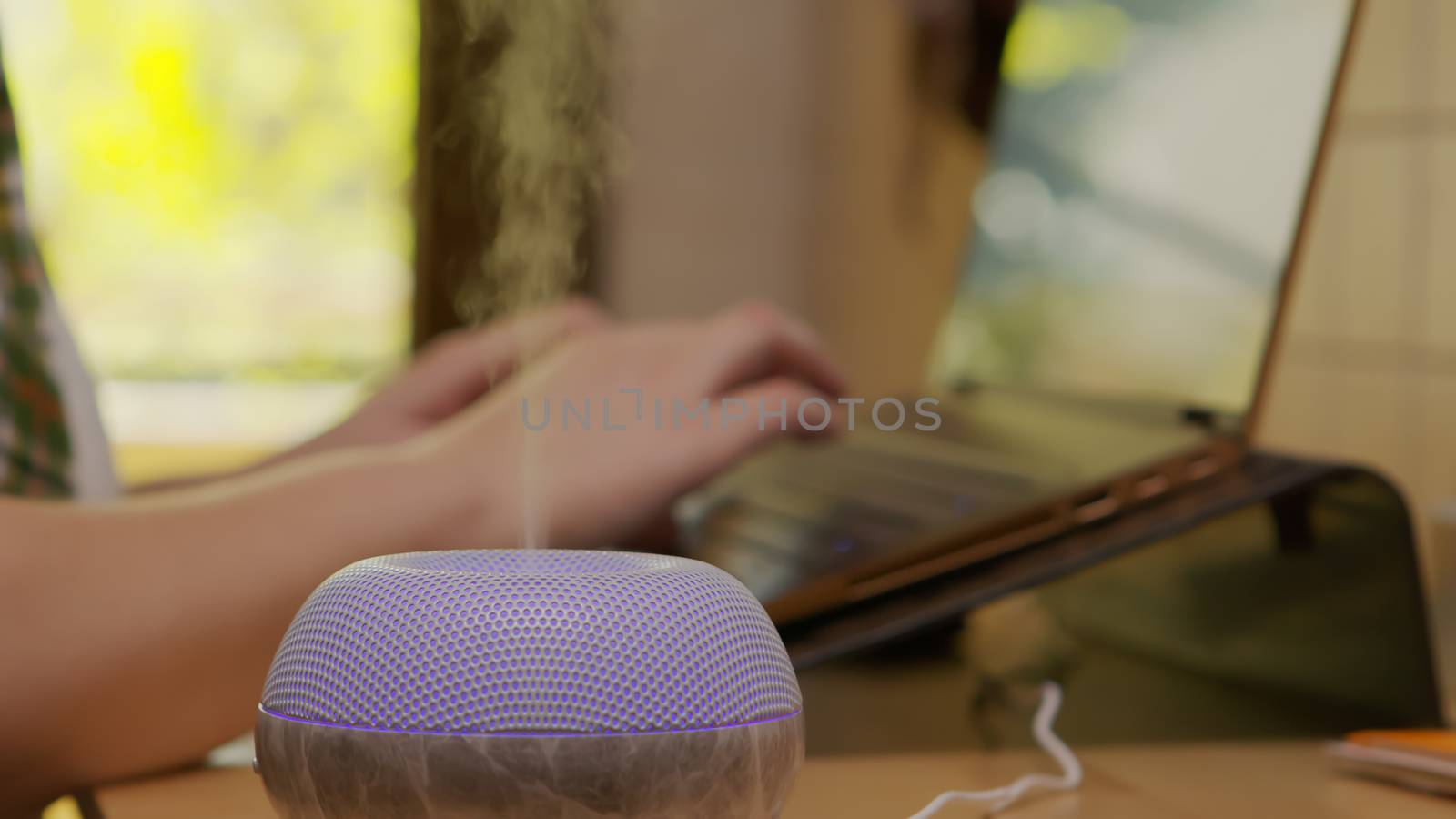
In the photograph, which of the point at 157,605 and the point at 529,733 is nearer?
the point at 529,733

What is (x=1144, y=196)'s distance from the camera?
668 mm

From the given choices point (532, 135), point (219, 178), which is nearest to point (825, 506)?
point (532, 135)

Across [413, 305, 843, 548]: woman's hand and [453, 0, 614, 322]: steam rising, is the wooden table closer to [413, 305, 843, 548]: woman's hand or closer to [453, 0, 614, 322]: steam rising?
[413, 305, 843, 548]: woman's hand

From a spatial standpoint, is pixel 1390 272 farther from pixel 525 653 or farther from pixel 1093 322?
pixel 525 653

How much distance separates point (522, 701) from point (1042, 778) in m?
0.19

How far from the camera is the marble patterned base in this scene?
0.23 m

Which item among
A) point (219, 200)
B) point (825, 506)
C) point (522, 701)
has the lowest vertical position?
point (219, 200)

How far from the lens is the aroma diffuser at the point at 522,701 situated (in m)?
0.23

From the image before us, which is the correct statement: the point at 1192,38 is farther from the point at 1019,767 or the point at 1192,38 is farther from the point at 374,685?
the point at 374,685

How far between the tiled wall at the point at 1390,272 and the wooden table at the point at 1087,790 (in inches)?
16.4

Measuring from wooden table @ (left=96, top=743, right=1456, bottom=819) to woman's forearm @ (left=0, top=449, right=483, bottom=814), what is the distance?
2 centimetres

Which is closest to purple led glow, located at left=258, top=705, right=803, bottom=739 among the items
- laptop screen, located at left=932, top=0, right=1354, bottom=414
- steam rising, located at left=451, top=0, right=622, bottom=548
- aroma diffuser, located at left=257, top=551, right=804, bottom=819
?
aroma diffuser, located at left=257, top=551, right=804, bottom=819

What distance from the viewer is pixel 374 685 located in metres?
0.24

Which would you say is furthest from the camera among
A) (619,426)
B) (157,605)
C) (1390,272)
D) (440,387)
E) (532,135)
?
(532,135)
